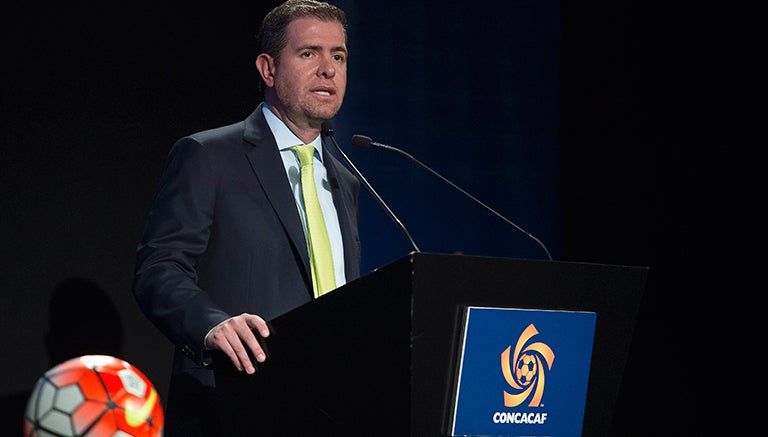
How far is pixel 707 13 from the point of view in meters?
3.30

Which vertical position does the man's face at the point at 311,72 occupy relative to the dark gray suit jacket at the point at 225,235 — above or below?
above

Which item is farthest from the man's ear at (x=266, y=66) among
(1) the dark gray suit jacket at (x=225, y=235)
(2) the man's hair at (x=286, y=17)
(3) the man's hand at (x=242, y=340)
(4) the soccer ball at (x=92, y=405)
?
(3) the man's hand at (x=242, y=340)

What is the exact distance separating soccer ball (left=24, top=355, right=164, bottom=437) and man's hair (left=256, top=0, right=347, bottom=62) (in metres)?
0.89

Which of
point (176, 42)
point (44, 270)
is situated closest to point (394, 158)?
point (176, 42)

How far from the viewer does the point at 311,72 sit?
84.7 inches

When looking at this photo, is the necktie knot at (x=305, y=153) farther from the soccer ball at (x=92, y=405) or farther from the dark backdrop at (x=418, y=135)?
the dark backdrop at (x=418, y=135)

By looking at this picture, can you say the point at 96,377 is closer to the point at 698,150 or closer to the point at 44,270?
the point at 44,270

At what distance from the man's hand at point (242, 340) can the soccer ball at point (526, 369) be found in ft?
1.36

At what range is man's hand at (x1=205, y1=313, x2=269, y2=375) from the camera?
1.43m

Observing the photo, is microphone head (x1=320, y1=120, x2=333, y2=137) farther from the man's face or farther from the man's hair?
the man's hair

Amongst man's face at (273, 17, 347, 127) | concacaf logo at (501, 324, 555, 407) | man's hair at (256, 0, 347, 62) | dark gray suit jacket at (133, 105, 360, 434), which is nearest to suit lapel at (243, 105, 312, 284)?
dark gray suit jacket at (133, 105, 360, 434)

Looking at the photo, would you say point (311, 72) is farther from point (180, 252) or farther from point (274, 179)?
point (180, 252)

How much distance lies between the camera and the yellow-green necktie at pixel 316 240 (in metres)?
1.89

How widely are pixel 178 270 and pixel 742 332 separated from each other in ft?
7.36
